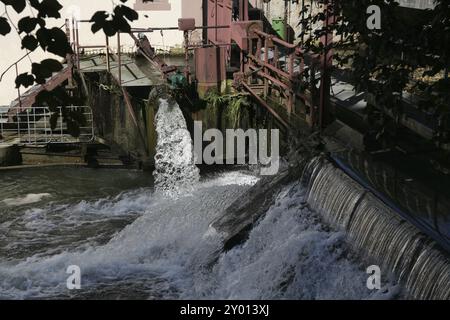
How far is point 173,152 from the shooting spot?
44.4 feet

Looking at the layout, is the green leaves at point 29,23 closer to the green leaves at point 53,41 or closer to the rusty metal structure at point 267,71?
the green leaves at point 53,41

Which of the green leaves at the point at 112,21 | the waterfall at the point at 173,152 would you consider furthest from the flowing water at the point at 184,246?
the green leaves at the point at 112,21

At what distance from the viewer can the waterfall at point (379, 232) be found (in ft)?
17.7

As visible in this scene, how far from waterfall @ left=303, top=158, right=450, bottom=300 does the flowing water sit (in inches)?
1.0

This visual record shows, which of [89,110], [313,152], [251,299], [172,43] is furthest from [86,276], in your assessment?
[172,43]

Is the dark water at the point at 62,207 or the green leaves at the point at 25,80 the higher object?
the green leaves at the point at 25,80

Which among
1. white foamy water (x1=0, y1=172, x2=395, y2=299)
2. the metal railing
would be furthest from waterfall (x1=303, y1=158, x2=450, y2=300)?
the metal railing

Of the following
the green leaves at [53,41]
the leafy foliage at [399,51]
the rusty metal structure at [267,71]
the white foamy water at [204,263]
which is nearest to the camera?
the green leaves at [53,41]

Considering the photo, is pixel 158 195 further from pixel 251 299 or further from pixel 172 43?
Result: pixel 172 43

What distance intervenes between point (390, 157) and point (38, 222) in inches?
256

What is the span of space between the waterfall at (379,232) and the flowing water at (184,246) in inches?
1.0

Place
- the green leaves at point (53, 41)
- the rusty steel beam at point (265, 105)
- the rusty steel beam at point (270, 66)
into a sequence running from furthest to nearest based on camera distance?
the rusty steel beam at point (265, 105)
the rusty steel beam at point (270, 66)
the green leaves at point (53, 41)

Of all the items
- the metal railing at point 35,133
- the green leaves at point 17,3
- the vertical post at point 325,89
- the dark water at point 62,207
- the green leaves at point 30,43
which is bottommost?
the dark water at point 62,207

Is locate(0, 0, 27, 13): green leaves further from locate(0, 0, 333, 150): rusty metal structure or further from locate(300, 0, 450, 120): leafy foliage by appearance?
locate(0, 0, 333, 150): rusty metal structure
